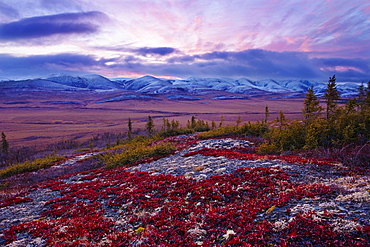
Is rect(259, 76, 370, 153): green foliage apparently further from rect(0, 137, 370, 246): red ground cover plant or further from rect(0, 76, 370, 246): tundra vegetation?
rect(0, 137, 370, 246): red ground cover plant

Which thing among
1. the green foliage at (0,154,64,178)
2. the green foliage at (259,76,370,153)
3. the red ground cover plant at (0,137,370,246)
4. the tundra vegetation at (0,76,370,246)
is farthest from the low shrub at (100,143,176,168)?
the green foliage at (0,154,64,178)

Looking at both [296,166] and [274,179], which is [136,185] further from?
[296,166]

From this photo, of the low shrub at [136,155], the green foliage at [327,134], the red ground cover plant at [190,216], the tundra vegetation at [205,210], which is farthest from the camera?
the low shrub at [136,155]

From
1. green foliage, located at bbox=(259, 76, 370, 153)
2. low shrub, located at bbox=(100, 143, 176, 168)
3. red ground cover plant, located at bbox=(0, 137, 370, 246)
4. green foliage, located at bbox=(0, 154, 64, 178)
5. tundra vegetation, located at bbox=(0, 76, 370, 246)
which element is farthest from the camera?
green foliage, located at bbox=(0, 154, 64, 178)

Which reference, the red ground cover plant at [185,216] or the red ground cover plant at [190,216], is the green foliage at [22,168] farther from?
the red ground cover plant at [185,216]

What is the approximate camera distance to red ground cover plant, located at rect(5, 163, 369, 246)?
6207 millimetres

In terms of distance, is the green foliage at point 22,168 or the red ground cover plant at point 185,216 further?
the green foliage at point 22,168

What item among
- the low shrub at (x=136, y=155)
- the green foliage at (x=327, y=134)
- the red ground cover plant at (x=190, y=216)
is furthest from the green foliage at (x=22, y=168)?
the green foliage at (x=327, y=134)

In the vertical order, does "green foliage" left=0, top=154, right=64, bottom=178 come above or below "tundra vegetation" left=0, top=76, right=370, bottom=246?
below

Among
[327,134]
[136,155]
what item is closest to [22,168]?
[136,155]

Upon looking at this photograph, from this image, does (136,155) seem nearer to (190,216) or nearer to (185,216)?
(185,216)

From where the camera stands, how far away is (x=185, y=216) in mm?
8656

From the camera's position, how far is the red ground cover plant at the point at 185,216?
6.21 m

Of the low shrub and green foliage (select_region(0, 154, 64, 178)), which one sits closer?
the low shrub
